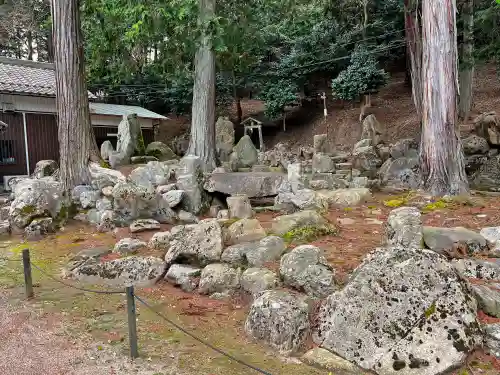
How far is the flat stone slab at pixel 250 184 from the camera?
9297 millimetres

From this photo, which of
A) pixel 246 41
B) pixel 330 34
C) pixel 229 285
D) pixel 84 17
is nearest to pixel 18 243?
pixel 229 285

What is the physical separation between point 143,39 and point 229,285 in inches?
363

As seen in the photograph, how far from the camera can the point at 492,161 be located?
1161 centimetres

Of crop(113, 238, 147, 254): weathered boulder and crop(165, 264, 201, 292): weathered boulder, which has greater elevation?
crop(113, 238, 147, 254): weathered boulder

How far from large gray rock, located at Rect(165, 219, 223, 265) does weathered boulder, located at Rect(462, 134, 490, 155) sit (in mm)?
9945

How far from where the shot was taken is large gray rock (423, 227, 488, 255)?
190 inches

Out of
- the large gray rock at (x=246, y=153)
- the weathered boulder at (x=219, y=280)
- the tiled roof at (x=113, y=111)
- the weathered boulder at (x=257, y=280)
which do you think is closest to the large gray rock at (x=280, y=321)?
the weathered boulder at (x=257, y=280)

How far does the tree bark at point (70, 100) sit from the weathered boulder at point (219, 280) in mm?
6732

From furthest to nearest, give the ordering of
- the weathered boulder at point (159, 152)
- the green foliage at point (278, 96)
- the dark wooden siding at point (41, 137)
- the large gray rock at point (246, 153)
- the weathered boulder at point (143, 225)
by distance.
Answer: the green foliage at point (278, 96)
the dark wooden siding at point (41, 137)
the weathered boulder at point (159, 152)
the large gray rock at point (246, 153)
the weathered boulder at point (143, 225)

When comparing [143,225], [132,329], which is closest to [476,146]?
[143,225]

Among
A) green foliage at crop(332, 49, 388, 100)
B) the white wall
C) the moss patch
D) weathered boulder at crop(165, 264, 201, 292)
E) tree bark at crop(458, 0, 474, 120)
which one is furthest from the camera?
green foliage at crop(332, 49, 388, 100)

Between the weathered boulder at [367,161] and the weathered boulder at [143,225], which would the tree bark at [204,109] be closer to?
the weathered boulder at [143,225]

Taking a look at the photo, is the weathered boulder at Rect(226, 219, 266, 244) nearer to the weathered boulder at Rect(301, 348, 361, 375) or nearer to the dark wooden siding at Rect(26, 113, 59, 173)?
the weathered boulder at Rect(301, 348, 361, 375)

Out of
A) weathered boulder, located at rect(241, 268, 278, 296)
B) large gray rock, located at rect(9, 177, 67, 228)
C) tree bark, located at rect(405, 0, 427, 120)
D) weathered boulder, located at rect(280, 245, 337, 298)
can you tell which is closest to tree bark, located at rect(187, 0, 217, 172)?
large gray rock, located at rect(9, 177, 67, 228)
